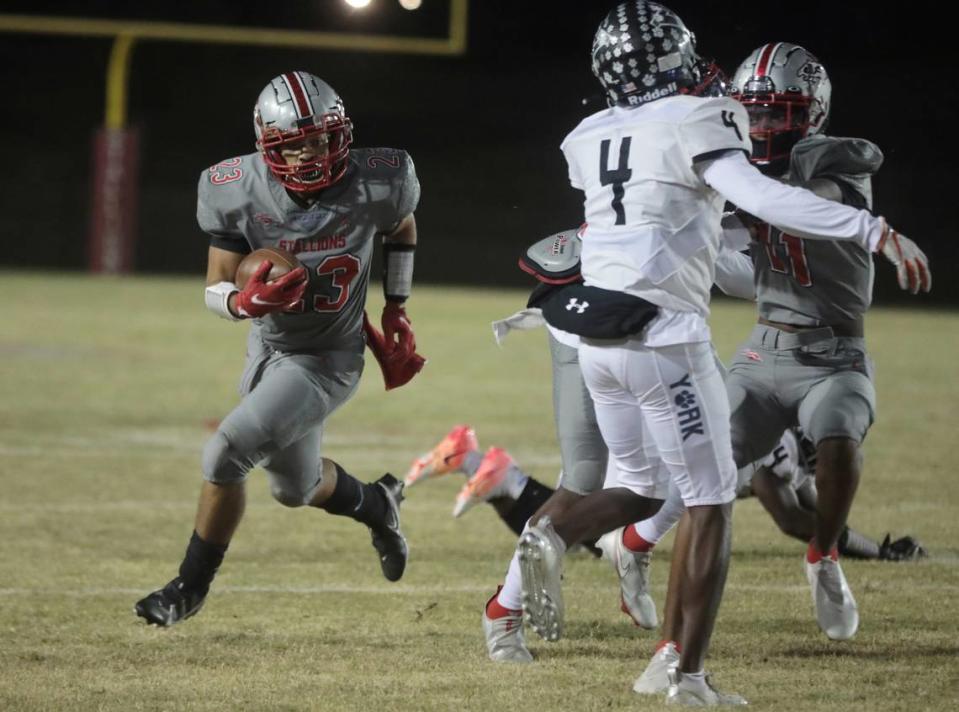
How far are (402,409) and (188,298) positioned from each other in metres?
8.99

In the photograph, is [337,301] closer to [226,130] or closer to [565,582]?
[565,582]

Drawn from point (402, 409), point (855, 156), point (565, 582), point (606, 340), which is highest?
point (855, 156)

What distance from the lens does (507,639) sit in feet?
13.7

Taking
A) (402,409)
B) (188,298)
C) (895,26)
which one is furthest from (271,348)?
(895,26)

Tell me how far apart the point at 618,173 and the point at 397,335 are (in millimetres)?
1496

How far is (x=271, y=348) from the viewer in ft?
15.8

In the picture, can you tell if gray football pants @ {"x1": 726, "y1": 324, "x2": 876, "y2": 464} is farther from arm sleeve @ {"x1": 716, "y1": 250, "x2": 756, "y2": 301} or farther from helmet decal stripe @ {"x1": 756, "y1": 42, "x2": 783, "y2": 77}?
helmet decal stripe @ {"x1": 756, "y1": 42, "x2": 783, "y2": 77}

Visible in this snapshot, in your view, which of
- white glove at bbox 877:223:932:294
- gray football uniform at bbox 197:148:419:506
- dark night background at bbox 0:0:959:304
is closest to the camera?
white glove at bbox 877:223:932:294

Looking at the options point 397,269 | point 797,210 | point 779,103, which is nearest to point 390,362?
point 397,269

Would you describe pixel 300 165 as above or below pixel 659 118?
below

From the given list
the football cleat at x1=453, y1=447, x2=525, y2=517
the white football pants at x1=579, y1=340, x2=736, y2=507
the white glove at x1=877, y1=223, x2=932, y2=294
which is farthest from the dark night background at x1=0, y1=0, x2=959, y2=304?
the white glove at x1=877, y1=223, x2=932, y2=294

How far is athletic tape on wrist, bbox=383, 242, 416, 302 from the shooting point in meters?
5.05

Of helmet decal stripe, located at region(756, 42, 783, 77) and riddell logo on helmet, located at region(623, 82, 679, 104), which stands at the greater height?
helmet decal stripe, located at region(756, 42, 783, 77)

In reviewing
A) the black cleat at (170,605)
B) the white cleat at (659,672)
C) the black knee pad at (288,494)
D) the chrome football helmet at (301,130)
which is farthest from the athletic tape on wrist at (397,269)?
the white cleat at (659,672)
